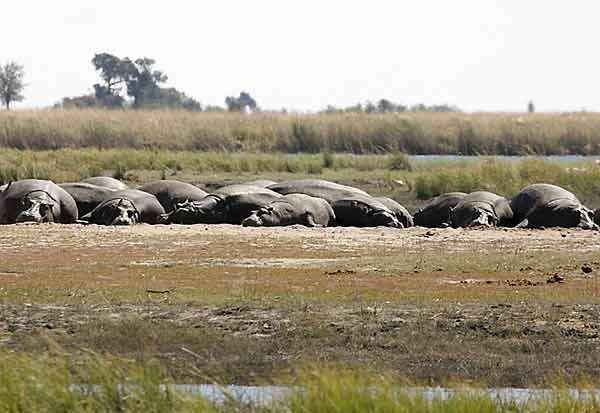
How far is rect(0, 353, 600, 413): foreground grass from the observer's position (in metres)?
8.58

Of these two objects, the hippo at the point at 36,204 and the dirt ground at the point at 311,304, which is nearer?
the dirt ground at the point at 311,304

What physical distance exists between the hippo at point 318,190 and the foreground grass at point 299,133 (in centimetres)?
1351

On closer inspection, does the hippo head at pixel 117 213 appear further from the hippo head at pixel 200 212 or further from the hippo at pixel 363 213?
the hippo at pixel 363 213

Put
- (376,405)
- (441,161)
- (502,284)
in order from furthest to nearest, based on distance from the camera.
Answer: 1. (441,161)
2. (502,284)
3. (376,405)

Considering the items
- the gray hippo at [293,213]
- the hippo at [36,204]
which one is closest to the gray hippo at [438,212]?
the gray hippo at [293,213]

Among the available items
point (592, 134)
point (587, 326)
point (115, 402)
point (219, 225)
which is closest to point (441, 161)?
point (219, 225)

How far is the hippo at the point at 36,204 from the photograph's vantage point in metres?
23.4

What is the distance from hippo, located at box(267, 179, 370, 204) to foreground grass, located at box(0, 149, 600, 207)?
7.15 feet

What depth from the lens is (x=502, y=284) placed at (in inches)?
614

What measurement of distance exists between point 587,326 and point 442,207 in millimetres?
12314

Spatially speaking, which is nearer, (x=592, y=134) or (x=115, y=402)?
(x=115, y=402)

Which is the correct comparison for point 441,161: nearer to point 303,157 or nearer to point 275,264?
point 303,157

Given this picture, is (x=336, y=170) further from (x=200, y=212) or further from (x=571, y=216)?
(x=571, y=216)

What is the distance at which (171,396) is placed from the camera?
28.9 ft
